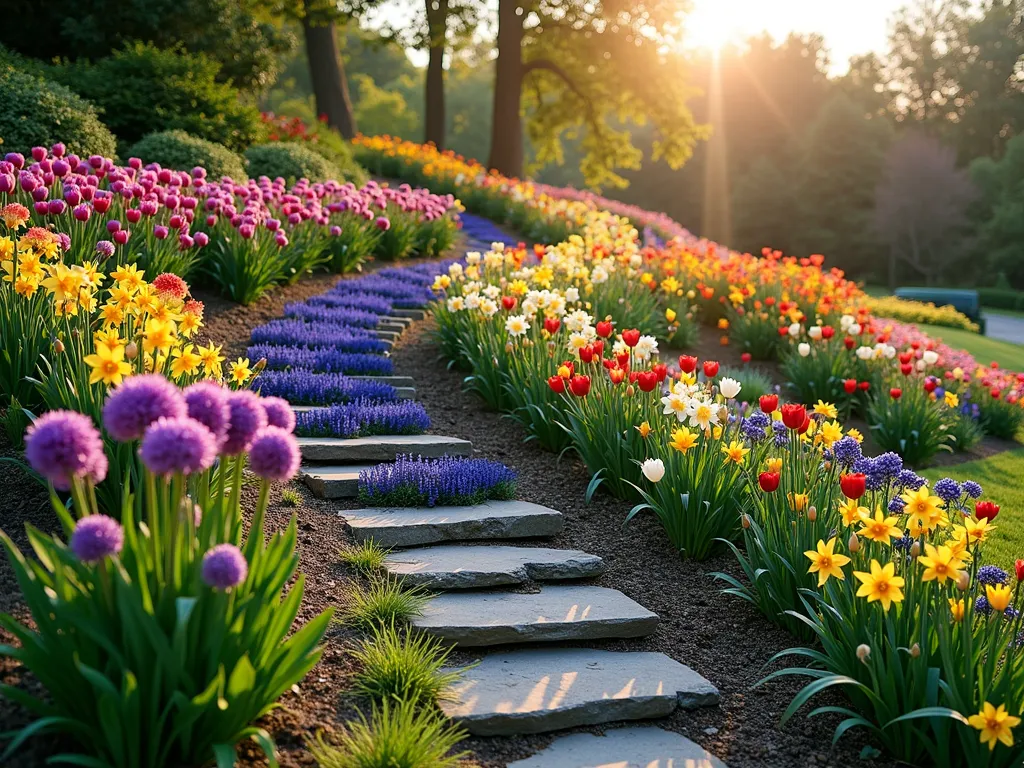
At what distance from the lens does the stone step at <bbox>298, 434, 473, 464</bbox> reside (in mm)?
5191

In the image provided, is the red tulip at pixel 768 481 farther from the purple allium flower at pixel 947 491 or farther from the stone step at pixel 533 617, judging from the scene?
the stone step at pixel 533 617

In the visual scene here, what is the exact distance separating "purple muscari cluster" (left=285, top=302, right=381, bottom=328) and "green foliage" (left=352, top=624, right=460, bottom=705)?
4.89 metres

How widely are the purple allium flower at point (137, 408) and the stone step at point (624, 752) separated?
1.65m

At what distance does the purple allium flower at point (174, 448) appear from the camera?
2.18m

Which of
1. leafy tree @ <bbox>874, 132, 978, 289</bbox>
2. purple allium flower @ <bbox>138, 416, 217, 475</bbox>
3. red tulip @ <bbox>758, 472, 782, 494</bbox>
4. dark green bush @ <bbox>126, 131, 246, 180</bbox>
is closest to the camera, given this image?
purple allium flower @ <bbox>138, 416, 217, 475</bbox>

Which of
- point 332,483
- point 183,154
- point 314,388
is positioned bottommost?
point 332,483

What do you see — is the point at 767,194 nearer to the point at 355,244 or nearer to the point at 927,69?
the point at 927,69

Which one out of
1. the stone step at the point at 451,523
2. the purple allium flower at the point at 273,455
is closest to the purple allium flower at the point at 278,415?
the purple allium flower at the point at 273,455

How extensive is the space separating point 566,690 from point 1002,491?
533 cm

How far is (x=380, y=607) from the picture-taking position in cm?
356

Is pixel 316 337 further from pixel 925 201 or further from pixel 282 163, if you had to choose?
pixel 925 201

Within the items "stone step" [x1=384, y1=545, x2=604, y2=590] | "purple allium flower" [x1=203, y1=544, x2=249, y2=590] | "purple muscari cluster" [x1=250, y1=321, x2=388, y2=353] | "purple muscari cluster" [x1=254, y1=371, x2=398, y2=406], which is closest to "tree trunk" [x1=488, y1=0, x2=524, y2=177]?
"purple muscari cluster" [x1=250, y1=321, x2=388, y2=353]

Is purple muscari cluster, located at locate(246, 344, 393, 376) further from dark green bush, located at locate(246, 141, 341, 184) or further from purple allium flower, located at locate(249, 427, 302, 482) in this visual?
dark green bush, located at locate(246, 141, 341, 184)

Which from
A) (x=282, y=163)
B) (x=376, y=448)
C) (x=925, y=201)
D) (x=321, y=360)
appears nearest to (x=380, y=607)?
(x=376, y=448)
